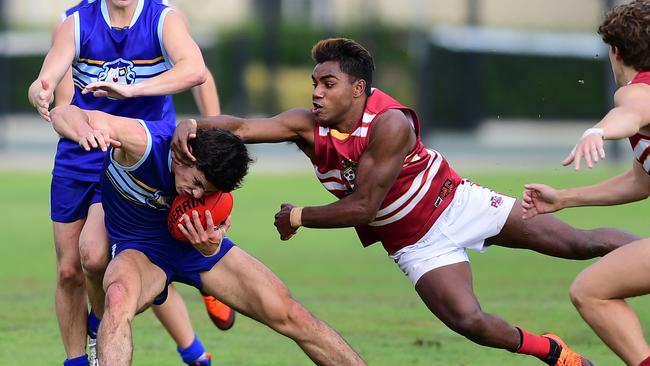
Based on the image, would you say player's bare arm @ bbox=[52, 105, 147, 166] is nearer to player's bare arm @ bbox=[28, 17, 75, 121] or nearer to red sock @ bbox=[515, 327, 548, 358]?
player's bare arm @ bbox=[28, 17, 75, 121]

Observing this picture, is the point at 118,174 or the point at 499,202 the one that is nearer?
the point at 118,174

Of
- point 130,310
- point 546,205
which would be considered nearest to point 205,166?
point 130,310

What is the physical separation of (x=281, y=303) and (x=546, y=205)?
155 cm

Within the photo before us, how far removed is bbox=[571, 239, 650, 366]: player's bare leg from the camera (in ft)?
20.0

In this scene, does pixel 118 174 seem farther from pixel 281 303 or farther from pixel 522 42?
pixel 522 42

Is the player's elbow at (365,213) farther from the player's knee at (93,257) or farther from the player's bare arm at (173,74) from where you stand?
the player's knee at (93,257)

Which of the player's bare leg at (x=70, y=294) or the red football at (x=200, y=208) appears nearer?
the red football at (x=200, y=208)

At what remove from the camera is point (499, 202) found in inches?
293

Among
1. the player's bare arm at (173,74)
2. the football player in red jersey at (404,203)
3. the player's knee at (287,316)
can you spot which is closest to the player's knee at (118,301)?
the player's knee at (287,316)

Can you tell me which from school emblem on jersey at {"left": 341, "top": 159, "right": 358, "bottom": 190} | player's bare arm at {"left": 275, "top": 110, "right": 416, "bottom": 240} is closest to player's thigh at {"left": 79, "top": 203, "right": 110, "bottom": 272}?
player's bare arm at {"left": 275, "top": 110, "right": 416, "bottom": 240}

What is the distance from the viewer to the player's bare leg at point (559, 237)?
7.33 metres

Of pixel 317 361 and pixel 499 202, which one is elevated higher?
pixel 499 202

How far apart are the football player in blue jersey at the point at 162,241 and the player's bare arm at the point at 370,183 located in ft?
1.39

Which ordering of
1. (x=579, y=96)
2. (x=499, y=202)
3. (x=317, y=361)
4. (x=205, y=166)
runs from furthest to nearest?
1. (x=579, y=96)
2. (x=499, y=202)
3. (x=317, y=361)
4. (x=205, y=166)
